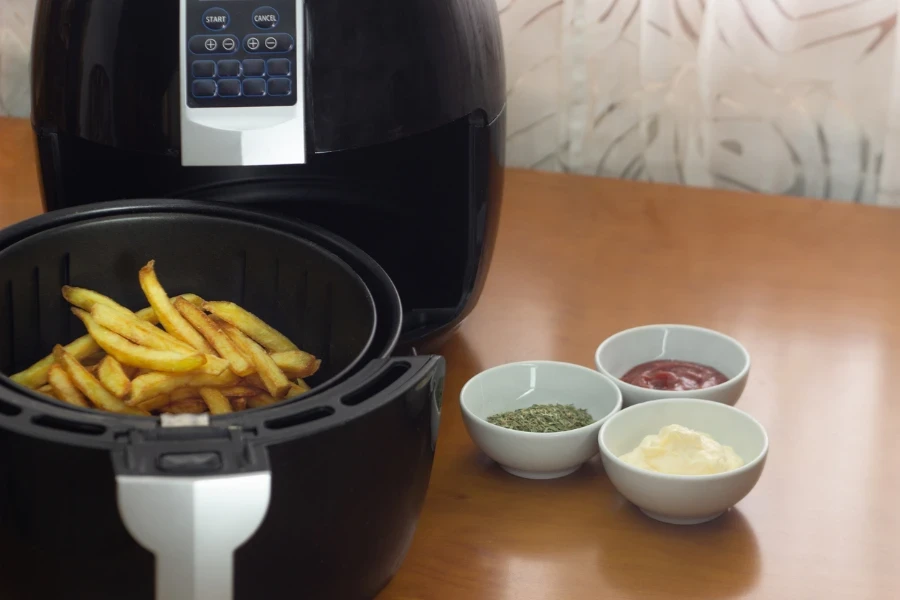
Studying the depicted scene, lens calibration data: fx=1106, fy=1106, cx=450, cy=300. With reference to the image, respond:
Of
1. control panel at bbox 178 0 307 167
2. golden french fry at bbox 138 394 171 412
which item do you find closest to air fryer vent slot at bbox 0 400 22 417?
golden french fry at bbox 138 394 171 412

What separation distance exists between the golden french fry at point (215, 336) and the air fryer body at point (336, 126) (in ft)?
0.40

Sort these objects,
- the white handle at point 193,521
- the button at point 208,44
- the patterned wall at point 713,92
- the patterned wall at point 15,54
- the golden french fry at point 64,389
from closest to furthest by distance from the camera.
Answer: the white handle at point 193,521 → the golden french fry at point 64,389 → the button at point 208,44 → the patterned wall at point 713,92 → the patterned wall at point 15,54

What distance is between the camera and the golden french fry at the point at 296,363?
2.43 feet

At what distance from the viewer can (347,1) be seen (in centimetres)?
80

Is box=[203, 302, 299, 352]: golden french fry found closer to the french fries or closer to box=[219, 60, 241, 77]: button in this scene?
the french fries

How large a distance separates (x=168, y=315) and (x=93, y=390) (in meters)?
0.08

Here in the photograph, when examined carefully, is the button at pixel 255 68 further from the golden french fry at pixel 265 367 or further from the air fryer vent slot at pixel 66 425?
the air fryer vent slot at pixel 66 425

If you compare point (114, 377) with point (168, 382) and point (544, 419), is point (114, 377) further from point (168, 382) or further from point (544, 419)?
point (544, 419)

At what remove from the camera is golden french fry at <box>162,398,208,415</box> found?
0.71 metres

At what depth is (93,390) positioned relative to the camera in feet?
2.21

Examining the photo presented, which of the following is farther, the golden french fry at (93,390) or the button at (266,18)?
→ the button at (266,18)

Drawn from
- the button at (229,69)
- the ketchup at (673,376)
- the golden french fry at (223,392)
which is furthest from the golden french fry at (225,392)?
the ketchup at (673,376)

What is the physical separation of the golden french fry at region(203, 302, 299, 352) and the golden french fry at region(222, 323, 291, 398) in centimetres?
3

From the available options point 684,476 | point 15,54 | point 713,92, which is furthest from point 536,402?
point 15,54
